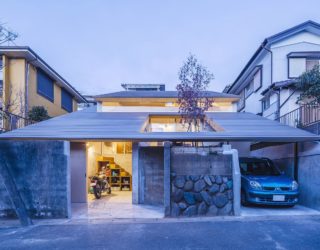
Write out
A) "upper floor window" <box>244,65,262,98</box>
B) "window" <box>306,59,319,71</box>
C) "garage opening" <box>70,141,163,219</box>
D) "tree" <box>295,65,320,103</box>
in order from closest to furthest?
"garage opening" <box>70,141,163,219</box>
"tree" <box>295,65,320,103</box>
"window" <box>306,59,319,71</box>
"upper floor window" <box>244,65,262,98</box>

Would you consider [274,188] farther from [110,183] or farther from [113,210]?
[110,183]

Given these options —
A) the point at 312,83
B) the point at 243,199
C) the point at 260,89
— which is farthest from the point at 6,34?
the point at 260,89

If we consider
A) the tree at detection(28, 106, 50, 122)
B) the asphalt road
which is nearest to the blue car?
the asphalt road

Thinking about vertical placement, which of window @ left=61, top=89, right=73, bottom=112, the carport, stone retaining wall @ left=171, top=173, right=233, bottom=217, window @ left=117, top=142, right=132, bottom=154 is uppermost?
window @ left=61, top=89, right=73, bottom=112

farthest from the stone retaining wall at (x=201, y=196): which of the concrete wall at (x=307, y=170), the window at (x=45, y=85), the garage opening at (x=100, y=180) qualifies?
the window at (x=45, y=85)

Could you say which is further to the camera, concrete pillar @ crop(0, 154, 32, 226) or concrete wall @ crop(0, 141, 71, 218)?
concrete wall @ crop(0, 141, 71, 218)

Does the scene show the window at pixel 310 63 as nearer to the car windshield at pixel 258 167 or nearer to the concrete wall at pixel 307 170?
the concrete wall at pixel 307 170

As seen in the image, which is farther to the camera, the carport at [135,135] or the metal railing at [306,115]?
the metal railing at [306,115]

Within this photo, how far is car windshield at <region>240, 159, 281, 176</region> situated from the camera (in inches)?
352

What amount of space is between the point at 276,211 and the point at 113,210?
16.3ft

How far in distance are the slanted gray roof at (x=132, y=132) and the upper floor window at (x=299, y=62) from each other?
4.64m

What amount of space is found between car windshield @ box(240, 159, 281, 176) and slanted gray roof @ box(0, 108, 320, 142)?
1.24m

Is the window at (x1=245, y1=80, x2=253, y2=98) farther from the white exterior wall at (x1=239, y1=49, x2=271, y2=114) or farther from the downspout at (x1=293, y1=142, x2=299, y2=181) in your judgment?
the downspout at (x1=293, y1=142, x2=299, y2=181)

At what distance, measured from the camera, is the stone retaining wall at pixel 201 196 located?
7.19 m
